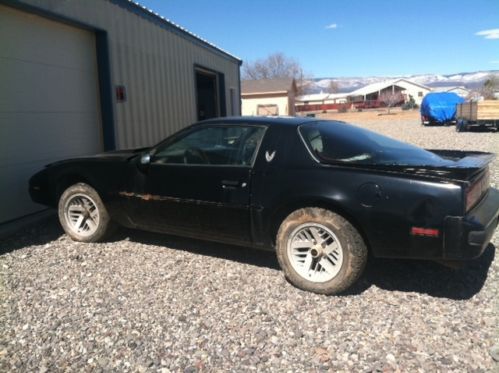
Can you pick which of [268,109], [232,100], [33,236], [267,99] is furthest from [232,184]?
[267,99]

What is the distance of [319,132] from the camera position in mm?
4109

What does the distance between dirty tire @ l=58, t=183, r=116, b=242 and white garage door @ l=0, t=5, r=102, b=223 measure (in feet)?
4.56

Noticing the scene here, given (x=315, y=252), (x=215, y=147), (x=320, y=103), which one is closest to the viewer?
(x=315, y=252)

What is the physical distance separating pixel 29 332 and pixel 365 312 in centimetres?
251

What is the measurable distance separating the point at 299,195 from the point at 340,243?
1.70 feet

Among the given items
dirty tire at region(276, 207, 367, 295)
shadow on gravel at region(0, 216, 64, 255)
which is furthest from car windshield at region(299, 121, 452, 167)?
shadow on gravel at region(0, 216, 64, 255)

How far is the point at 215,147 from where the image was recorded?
4.31 metres

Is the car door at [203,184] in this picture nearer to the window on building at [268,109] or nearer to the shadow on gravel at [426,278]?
the shadow on gravel at [426,278]

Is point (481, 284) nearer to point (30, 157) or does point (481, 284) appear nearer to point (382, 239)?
point (382, 239)

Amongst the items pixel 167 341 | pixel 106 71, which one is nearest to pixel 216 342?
pixel 167 341

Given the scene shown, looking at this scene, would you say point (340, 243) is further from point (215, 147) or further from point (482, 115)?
point (482, 115)

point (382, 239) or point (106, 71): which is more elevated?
point (106, 71)

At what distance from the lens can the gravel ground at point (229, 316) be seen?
279 cm

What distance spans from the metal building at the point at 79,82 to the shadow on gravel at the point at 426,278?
4.88 metres
